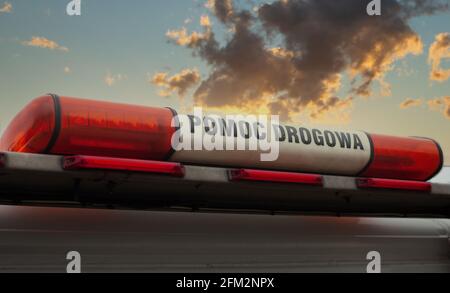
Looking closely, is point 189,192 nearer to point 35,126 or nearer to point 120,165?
point 120,165

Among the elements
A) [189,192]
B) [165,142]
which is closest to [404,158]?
[189,192]

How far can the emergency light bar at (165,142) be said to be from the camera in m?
3.80

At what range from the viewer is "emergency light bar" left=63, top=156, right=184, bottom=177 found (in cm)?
355

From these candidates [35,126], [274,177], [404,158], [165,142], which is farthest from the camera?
[404,158]

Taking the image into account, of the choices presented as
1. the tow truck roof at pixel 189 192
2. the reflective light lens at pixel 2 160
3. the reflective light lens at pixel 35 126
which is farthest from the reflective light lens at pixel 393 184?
the reflective light lens at pixel 2 160

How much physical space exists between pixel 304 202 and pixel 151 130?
1867mm

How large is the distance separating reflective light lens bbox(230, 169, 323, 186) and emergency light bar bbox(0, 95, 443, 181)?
0.86 feet

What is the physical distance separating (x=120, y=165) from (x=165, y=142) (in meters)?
0.55

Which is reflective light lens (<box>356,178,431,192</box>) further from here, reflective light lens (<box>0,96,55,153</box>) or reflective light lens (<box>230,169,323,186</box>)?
reflective light lens (<box>0,96,55,153</box>)

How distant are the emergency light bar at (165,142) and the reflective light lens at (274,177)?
262 mm

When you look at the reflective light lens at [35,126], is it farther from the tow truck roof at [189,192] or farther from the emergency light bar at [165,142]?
the tow truck roof at [189,192]

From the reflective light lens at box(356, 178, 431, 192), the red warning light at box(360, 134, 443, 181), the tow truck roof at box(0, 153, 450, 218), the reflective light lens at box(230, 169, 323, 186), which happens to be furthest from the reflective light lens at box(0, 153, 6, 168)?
the red warning light at box(360, 134, 443, 181)

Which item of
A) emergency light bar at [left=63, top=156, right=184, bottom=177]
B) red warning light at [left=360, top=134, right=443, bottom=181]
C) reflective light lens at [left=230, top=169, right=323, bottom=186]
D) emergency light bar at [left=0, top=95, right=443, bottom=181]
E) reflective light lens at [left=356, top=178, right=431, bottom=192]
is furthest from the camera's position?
red warning light at [left=360, top=134, right=443, bottom=181]

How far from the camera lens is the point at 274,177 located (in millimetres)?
4277
